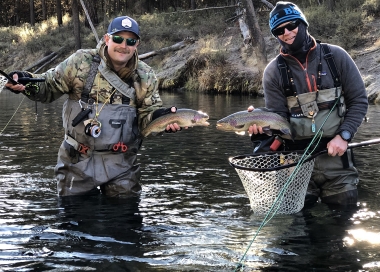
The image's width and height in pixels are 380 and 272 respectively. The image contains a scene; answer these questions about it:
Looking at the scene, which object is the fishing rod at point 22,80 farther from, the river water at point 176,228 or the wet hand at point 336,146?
the wet hand at point 336,146

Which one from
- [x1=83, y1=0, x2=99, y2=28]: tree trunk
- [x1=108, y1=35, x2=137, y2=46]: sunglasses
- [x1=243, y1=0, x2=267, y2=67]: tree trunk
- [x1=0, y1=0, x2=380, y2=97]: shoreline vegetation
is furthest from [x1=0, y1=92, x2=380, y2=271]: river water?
[x1=83, y1=0, x2=99, y2=28]: tree trunk

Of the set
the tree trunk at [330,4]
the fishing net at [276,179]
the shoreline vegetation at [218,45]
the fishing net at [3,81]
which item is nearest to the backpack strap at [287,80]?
the fishing net at [276,179]

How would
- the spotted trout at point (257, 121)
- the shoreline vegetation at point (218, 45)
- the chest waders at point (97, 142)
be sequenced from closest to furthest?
the spotted trout at point (257, 121) < the chest waders at point (97, 142) < the shoreline vegetation at point (218, 45)

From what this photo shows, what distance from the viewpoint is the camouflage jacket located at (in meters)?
5.82

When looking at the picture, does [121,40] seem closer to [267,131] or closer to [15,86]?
[15,86]

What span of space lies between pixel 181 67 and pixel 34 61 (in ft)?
46.1

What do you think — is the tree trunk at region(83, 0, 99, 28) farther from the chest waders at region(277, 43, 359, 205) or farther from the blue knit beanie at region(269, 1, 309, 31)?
the chest waders at region(277, 43, 359, 205)

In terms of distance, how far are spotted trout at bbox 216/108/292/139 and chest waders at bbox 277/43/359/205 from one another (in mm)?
258

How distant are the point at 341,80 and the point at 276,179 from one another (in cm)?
118

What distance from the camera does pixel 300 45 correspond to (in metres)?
5.15

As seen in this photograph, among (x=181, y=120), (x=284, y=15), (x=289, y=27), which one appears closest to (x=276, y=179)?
(x=181, y=120)

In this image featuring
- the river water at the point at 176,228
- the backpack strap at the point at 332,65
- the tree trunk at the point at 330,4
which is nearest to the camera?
the river water at the point at 176,228

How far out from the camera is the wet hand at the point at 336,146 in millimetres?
4969

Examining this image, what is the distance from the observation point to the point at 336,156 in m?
5.35
